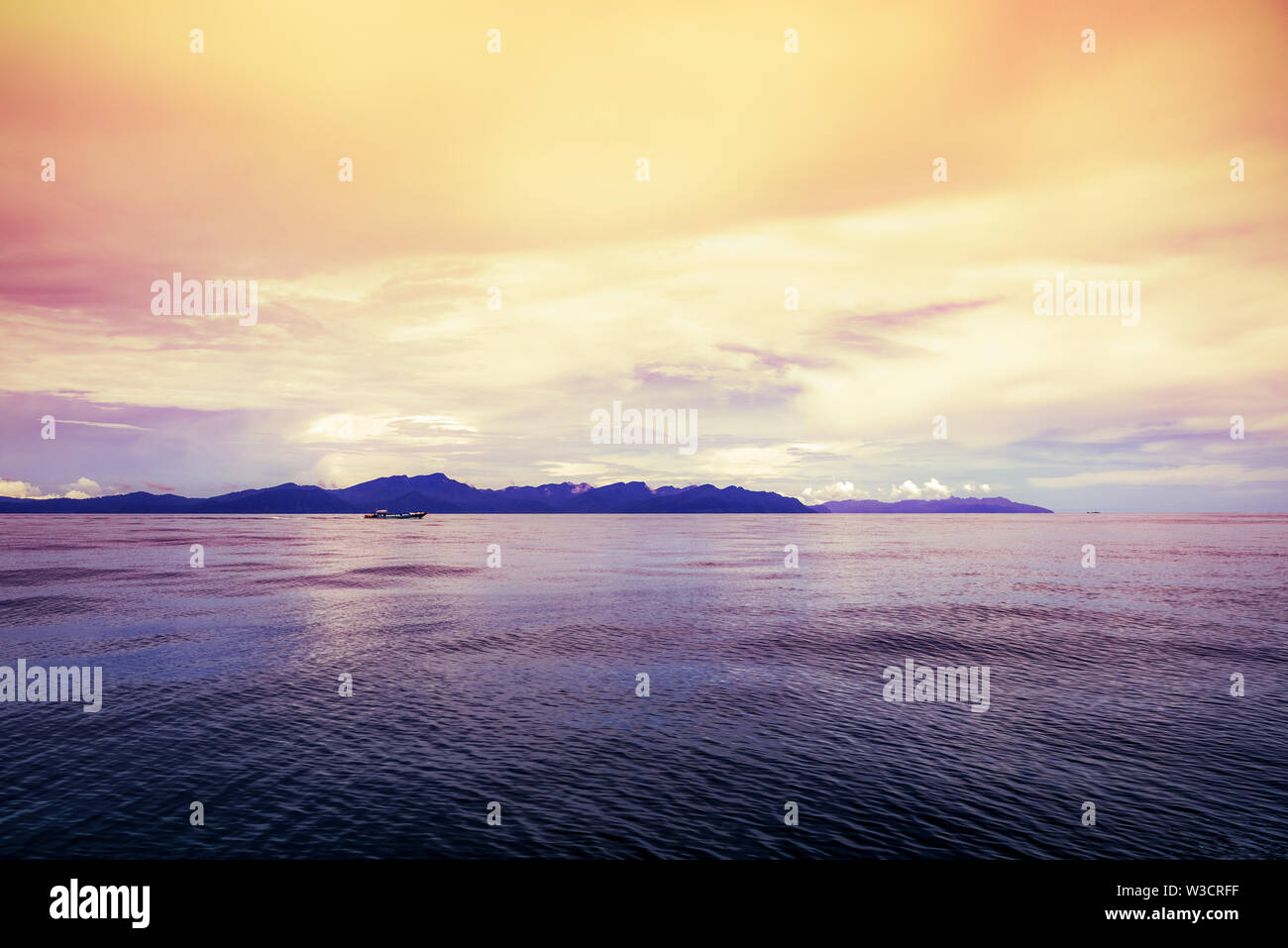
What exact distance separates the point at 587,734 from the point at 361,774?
11.1m

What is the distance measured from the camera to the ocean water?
981 inches

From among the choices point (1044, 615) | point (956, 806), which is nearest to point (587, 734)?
point (956, 806)

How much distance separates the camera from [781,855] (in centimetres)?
2323

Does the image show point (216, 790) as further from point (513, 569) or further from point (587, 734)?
point (513, 569)

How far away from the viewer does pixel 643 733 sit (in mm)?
36250

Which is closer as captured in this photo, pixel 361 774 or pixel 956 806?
pixel 956 806

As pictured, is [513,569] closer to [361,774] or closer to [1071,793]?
[361,774]

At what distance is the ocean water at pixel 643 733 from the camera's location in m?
24.9

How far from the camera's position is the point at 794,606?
8294cm

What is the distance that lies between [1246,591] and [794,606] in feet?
222
